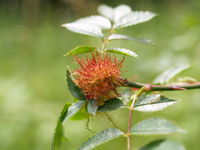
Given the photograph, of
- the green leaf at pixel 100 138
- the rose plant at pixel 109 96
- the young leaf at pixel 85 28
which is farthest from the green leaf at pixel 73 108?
the young leaf at pixel 85 28

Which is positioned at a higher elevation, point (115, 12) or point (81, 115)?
point (115, 12)

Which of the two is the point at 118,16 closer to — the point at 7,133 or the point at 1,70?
the point at 7,133

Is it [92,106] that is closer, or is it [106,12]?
[92,106]

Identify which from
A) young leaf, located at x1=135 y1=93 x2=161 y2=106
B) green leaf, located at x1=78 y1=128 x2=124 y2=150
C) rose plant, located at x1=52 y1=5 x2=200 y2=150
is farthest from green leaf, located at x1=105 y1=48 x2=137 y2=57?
green leaf, located at x1=78 y1=128 x2=124 y2=150

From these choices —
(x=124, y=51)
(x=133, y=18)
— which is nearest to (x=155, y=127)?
(x=124, y=51)

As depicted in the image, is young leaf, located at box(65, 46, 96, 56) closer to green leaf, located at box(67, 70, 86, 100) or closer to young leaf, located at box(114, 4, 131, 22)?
green leaf, located at box(67, 70, 86, 100)

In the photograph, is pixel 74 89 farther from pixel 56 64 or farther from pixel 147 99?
pixel 56 64
